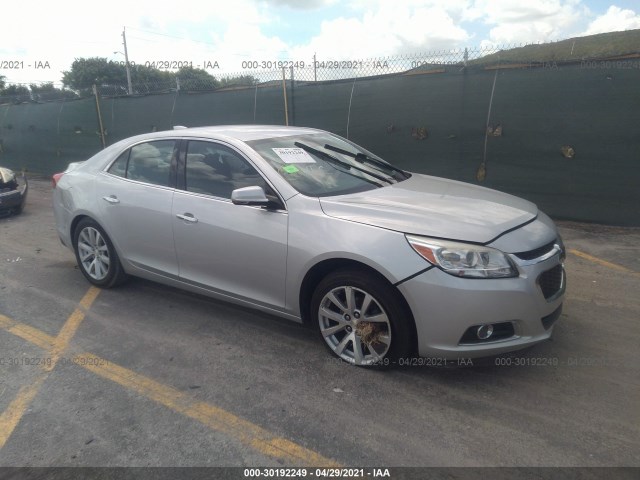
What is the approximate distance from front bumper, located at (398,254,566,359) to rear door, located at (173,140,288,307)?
988mm

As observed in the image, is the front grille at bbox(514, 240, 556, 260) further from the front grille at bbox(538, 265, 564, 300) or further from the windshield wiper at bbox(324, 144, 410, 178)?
the windshield wiper at bbox(324, 144, 410, 178)

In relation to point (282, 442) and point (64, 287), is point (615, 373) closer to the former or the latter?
point (282, 442)

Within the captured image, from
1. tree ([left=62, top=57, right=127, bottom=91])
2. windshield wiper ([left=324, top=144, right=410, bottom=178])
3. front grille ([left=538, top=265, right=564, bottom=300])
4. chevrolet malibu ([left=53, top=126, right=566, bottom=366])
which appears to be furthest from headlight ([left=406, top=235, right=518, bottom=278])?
tree ([left=62, top=57, right=127, bottom=91])

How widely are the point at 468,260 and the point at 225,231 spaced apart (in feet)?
5.70

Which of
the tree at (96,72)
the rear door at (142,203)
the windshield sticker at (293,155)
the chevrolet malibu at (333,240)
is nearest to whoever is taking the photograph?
the chevrolet malibu at (333,240)

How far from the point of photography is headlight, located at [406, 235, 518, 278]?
9.25 ft

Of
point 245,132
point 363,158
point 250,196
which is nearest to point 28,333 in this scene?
point 250,196

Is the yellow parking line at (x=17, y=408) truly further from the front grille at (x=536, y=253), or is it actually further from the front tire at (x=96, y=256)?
the front grille at (x=536, y=253)

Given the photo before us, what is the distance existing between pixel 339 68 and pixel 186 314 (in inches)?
223

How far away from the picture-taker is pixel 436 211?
316cm

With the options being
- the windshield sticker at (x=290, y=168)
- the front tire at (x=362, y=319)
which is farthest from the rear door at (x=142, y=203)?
the front tire at (x=362, y=319)

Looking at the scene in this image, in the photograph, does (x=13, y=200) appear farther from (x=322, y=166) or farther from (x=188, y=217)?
(x=322, y=166)

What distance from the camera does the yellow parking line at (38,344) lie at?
2838mm

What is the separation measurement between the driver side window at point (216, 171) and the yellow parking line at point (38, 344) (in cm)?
150
